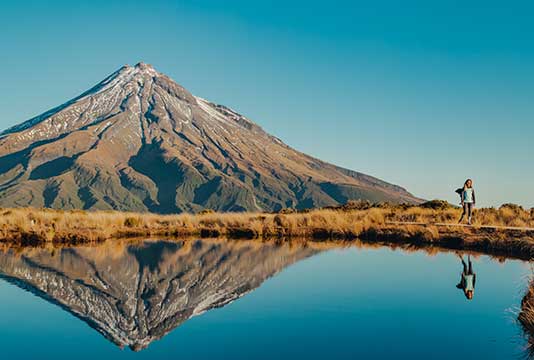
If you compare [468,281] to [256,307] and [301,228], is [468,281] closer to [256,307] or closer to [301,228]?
[256,307]

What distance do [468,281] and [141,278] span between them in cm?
914

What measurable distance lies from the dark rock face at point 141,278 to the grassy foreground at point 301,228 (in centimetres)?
436

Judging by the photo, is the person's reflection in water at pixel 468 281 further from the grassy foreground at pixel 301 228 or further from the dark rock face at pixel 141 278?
the dark rock face at pixel 141 278

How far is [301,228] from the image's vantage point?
2941cm

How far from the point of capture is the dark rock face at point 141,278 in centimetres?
1124

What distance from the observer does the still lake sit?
30.2ft

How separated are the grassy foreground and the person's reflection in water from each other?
325cm

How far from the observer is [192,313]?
11.7 metres

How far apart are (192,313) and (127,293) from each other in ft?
8.78

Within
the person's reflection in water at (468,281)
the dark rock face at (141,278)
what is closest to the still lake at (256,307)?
the dark rock face at (141,278)

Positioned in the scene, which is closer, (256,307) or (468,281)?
(256,307)

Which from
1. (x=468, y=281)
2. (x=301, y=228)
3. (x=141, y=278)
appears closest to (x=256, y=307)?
(x=141, y=278)

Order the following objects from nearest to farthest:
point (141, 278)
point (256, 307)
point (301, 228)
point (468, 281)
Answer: point (256, 307) → point (468, 281) → point (141, 278) → point (301, 228)

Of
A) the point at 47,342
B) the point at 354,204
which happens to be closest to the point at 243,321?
the point at 47,342
